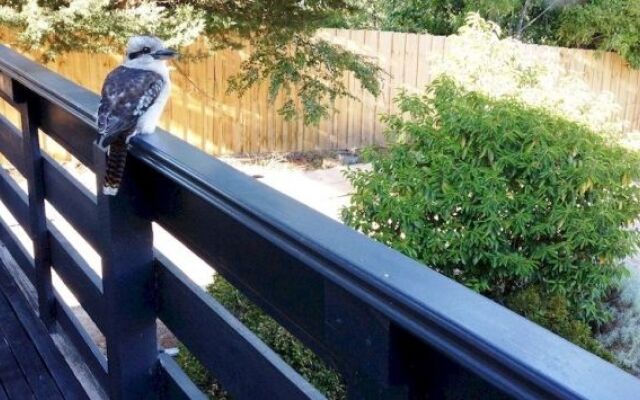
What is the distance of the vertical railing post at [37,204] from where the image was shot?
2.18 meters

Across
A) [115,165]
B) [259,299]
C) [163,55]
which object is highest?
[163,55]

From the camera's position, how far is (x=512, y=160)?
3969 millimetres

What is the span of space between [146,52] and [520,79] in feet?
10.8

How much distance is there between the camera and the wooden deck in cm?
201

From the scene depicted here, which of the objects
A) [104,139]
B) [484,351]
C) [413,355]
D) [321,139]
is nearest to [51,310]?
[104,139]

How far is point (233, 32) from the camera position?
27.3ft

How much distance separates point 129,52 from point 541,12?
11.2 meters

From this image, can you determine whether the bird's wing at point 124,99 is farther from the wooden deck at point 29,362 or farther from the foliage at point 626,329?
the foliage at point 626,329

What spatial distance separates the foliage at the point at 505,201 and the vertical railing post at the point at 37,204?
2.01 metres

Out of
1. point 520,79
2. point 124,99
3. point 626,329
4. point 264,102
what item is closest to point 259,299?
point 124,99

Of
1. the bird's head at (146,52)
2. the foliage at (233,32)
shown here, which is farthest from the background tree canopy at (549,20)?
the bird's head at (146,52)

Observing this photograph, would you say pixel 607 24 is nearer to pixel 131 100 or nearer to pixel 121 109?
pixel 131 100

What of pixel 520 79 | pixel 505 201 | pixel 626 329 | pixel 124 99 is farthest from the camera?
pixel 520 79

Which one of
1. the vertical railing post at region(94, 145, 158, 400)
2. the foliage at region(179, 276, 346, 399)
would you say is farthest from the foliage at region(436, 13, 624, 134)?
the vertical railing post at region(94, 145, 158, 400)
